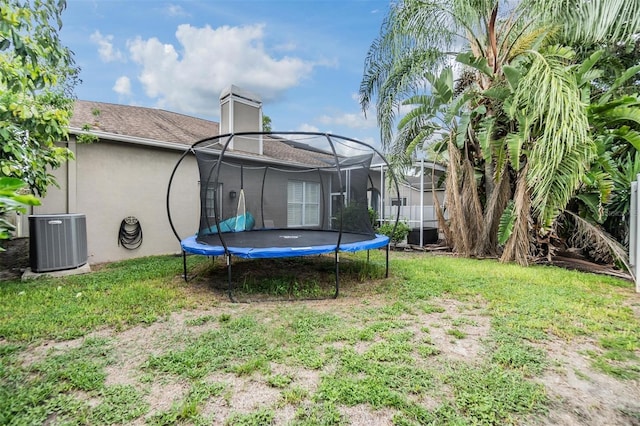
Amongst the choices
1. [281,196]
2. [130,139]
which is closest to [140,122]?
[130,139]

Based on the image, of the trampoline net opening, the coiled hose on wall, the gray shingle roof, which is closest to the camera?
the trampoline net opening

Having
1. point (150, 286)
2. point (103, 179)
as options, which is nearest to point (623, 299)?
point (150, 286)

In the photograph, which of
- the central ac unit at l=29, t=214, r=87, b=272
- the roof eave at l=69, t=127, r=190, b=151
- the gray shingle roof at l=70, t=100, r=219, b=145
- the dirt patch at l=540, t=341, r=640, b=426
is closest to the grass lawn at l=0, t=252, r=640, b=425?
the dirt patch at l=540, t=341, r=640, b=426

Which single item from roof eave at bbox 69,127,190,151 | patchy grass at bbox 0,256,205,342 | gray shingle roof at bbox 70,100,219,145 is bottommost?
patchy grass at bbox 0,256,205,342

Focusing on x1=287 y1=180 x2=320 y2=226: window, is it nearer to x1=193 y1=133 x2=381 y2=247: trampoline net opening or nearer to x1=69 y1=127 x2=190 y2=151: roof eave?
x1=193 y1=133 x2=381 y2=247: trampoline net opening

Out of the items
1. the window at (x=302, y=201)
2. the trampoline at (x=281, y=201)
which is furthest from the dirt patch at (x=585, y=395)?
the window at (x=302, y=201)

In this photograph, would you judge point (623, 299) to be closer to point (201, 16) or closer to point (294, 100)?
point (294, 100)

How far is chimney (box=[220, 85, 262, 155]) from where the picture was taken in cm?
833

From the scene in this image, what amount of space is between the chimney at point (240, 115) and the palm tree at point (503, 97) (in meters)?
3.32

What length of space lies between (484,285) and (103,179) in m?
7.13

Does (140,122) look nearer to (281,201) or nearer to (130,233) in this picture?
(130,233)

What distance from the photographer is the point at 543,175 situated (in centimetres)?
489

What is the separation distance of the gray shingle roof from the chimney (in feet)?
3.20

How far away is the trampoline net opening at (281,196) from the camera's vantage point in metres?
5.01
